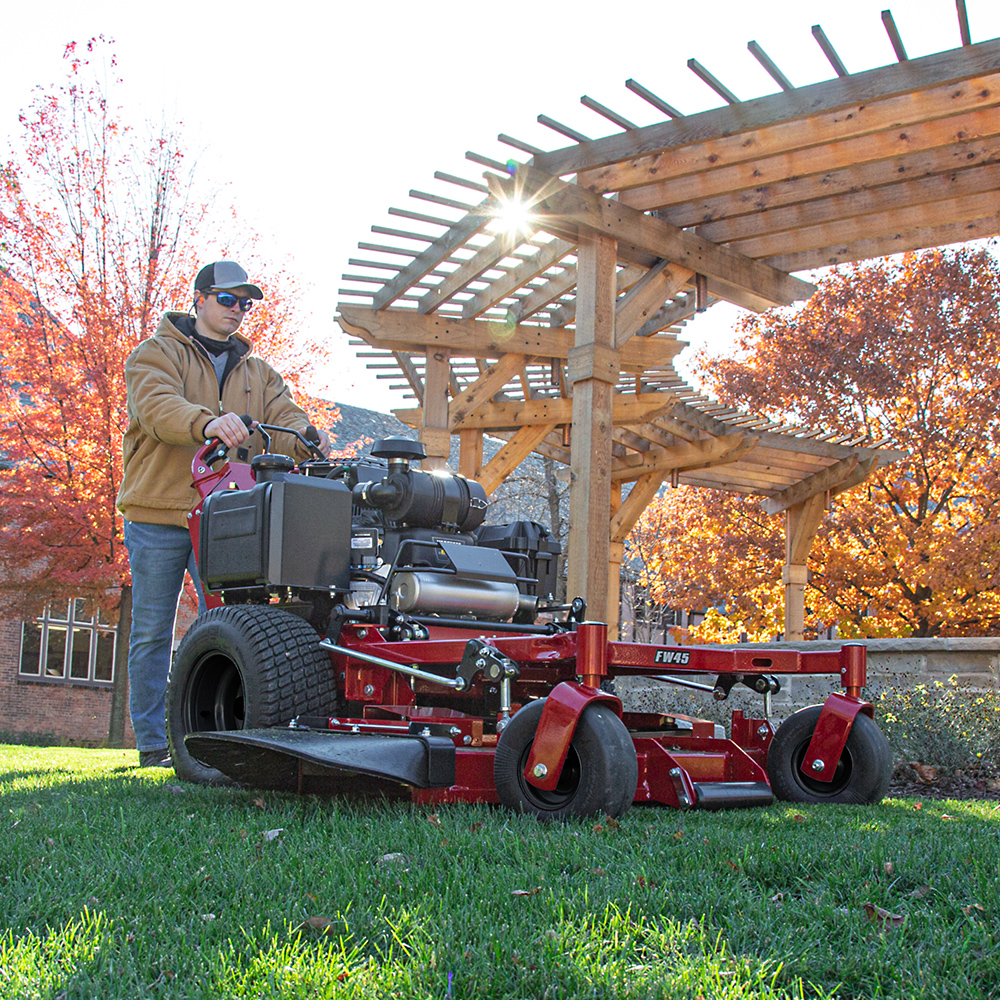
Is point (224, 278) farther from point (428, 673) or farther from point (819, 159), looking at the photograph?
point (819, 159)

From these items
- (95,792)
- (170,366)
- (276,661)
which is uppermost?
(170,366)

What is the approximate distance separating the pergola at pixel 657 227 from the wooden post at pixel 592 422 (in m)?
0.01

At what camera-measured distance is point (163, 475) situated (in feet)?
17.4

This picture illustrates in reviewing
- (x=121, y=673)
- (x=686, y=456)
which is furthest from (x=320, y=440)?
(x=121, y=673)

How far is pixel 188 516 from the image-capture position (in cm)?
511

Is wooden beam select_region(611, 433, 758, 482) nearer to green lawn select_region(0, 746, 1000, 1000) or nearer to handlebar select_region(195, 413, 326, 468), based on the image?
handlebar select_region(195, 413, 326, 468)

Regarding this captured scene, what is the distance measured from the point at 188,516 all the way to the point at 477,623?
1592mm

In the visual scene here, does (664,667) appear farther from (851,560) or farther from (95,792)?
(851,560)

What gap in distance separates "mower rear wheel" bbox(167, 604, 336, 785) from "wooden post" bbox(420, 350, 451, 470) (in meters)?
5.23

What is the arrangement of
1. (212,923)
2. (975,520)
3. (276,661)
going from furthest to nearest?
1. (975,520)
2. (276,661)
3. (212,923)

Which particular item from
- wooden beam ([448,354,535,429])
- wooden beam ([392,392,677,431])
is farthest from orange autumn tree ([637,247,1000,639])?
wooden beam ([448,354,535,429])

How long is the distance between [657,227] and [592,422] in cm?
153

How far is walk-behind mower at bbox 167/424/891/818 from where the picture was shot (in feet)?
11.3

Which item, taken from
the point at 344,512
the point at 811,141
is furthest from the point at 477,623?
the point at 811,141
